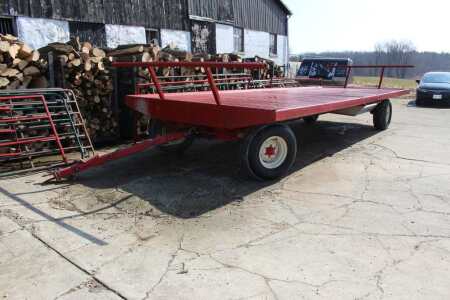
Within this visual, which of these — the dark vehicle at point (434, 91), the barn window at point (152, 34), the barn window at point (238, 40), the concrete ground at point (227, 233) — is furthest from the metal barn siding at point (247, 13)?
the concrete ground at point (227, 233)

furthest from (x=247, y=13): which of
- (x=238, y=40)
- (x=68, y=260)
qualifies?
(x=68, y=260)

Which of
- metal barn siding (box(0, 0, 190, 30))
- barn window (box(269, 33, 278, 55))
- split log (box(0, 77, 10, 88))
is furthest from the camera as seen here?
barn window (box(269, 33, 278, 55))

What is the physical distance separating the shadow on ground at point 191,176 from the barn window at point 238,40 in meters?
13.6

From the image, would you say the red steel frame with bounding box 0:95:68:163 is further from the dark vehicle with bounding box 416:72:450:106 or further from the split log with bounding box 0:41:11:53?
the dark vehicle with bounding box 416:72:450:106

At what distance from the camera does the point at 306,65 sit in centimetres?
1568

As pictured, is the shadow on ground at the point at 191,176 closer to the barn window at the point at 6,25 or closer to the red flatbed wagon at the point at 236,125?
the red flatbed wagon at the point at 236,125

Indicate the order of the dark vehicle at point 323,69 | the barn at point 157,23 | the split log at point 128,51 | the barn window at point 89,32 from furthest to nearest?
the dark vehicle at point 323,69 < the barn window at point 89,32 < the barn at point 157,23 < the split log at point 128,51

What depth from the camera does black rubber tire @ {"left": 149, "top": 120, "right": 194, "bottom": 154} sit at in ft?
19.9

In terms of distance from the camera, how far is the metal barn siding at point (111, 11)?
1073cm

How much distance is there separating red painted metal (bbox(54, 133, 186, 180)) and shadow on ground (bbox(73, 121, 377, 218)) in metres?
0.22

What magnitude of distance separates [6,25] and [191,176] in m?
8.27

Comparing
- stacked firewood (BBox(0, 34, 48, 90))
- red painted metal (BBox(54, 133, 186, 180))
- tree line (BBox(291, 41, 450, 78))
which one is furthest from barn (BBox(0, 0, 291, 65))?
tree line (BBox(291, 41, 450, 78))

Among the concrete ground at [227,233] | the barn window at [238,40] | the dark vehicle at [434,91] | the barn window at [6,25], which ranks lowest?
the concrete ground at [227,233]

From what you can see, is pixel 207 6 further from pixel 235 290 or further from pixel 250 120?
pixel 235 290
